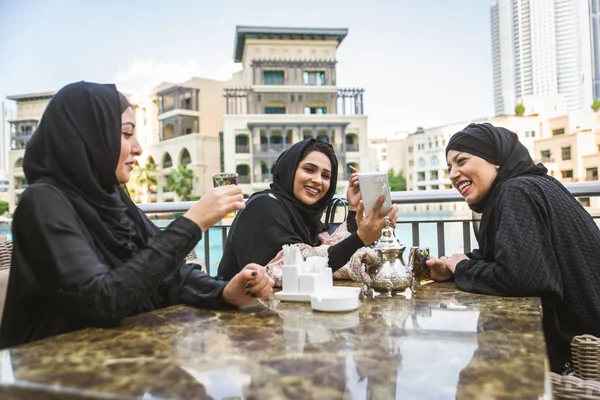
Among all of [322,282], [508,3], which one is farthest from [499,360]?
[508,3]

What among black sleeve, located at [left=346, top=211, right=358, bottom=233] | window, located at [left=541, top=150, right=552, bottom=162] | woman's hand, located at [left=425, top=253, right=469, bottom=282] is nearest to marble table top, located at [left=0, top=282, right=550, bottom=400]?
woman's hand, located at [left=425, top=253, right=469, bottom=282]

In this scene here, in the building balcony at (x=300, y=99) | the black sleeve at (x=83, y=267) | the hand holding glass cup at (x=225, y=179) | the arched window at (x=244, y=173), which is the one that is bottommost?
the black sleeve at (x=83, y=267)

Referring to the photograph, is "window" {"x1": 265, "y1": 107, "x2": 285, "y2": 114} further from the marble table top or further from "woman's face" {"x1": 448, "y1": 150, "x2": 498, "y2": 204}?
the marble table top

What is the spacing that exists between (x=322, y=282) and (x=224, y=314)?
9.5 inches

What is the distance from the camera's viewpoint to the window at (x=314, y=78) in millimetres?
38000

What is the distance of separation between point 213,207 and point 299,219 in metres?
0.89

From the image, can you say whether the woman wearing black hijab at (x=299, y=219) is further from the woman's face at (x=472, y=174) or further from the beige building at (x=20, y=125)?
the beige building at (x=20, y=125)

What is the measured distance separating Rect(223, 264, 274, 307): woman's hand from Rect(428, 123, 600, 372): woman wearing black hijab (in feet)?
1.77

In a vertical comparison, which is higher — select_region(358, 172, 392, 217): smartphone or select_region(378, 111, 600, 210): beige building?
select_region(378, 111, 600, 210): beige building

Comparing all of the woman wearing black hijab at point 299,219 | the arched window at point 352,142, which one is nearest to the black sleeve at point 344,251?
the woman wearing black hijab at point 299,219

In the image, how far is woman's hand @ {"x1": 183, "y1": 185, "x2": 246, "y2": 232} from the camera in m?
1.06

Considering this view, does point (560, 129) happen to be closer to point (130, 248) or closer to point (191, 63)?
point (130, 248)

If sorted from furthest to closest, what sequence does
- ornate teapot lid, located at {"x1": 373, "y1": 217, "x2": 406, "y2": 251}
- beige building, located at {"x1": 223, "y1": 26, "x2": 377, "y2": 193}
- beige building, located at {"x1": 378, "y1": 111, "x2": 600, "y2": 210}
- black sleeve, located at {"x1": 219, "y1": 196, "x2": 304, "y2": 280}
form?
beige building, located at {"x1": 378, "y1": 111, "x2": 600, "y2": 210}
beige building, located at {"x1": 223, "y1": 26, "x2": 377, "y2": 193}
black sleeve, located at {"x1": 219, "y1": 196, "x2": 304, "y2": 280}
ornate teapot lid, located at {"x1": 373, "y1": 217, "x2": 406, "y2": 251}

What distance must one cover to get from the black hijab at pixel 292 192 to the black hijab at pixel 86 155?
34.9 inches
